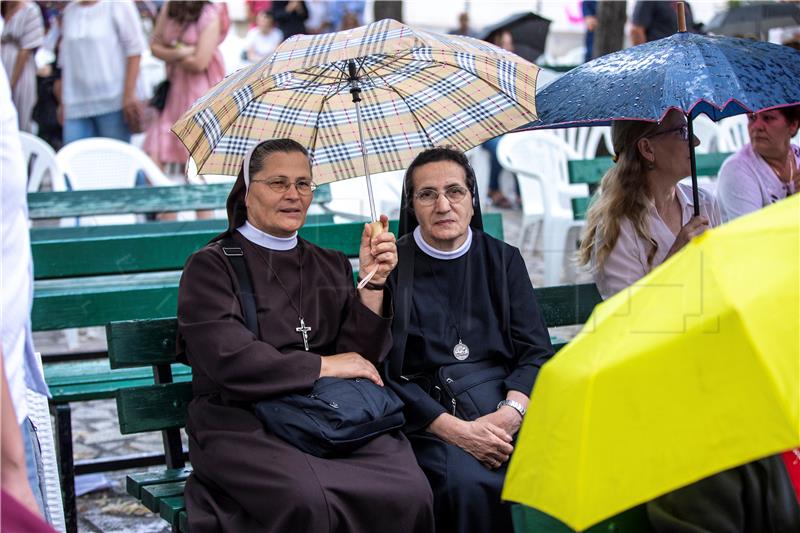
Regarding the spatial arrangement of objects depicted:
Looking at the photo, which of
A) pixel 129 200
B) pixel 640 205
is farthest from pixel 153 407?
pixel 129 200

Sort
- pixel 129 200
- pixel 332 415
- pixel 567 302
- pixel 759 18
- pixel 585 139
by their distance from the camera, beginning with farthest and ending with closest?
1. pixel 585 139
2. pixel 759 18
3. pixel 129 200
4. pixel 567 302
5. pixel 332 415

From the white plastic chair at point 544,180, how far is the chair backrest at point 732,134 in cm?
166

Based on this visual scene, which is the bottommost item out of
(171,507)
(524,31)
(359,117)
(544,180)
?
(171,507)

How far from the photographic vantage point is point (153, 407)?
12.9 ft

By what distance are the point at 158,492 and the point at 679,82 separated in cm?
219

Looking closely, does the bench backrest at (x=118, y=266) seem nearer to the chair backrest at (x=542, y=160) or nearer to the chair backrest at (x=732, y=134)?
the chair backrest at (x=542, y=160)

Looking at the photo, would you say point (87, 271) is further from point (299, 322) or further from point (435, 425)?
point (435, 425)

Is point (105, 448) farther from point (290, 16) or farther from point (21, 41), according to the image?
point (290, 16)

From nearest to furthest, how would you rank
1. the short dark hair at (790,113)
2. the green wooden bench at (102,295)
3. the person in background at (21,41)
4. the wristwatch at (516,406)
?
1. the wristwatch at (516,406)
2. the green wooden bench at (102,295)
3. the short dark hair at (790,113)
4. the person in background at (21,41)

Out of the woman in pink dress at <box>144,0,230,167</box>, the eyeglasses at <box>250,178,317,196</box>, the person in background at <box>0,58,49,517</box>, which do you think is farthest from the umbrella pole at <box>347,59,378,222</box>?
the woman in pink dress at <box>144,0,230,167</box>

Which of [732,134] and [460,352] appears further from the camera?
[732,134]

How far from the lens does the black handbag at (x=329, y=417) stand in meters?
3.52

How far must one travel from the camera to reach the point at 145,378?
498cm

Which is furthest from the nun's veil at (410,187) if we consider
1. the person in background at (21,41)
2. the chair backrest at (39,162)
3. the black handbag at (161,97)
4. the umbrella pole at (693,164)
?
the person in background at (21,41)
